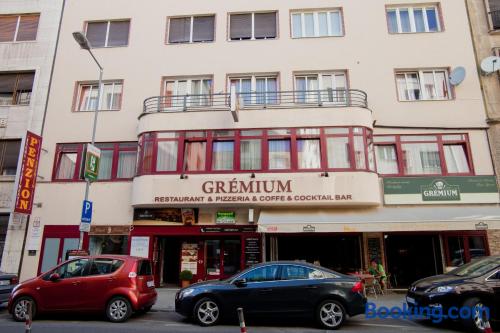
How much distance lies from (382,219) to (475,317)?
5349mm

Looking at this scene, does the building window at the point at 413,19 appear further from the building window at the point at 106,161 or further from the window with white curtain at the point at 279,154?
the building window at the point at 106,161

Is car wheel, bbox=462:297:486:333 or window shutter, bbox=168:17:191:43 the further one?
window shutter, bbox=168:17:191:43

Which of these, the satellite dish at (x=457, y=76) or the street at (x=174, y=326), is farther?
the satellite dish at (x=457, y=76)

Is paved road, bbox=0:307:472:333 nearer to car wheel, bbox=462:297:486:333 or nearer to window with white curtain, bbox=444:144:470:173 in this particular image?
car wheel, bbox=462:297:486:333

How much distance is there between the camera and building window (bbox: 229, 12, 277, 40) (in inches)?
714

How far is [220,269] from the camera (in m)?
15.5

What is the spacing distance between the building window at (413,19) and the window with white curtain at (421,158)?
5801 millimetres

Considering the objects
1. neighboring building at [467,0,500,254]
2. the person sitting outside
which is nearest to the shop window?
the person sitting outside

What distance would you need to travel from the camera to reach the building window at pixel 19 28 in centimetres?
1922

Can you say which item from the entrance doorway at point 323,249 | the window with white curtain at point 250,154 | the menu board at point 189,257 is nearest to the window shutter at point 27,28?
the window with white curtain at point 250,154

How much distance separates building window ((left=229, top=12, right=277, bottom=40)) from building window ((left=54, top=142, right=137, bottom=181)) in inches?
297

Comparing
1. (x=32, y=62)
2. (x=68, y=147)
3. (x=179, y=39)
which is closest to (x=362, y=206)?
(x=179, y=39)

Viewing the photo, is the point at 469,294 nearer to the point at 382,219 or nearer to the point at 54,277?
the point at 382,219

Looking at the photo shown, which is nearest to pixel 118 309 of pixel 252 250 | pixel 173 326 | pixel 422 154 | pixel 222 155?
pixel 173 326
